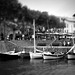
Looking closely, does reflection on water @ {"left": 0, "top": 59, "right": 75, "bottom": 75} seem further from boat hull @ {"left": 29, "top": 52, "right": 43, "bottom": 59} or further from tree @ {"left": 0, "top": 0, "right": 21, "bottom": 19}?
tree @ {"left": 0, "top": 0, "right": 21, "bottom": 19}

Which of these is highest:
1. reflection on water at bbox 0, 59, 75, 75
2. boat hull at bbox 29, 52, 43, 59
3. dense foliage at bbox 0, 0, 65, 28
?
dense foliage at bbox 0, 0, 65, 28

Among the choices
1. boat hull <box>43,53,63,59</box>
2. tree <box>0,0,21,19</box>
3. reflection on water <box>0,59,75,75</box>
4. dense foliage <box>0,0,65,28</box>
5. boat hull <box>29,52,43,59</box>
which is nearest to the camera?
reflection on water <box>0,59,75,75</box>

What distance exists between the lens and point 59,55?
129 feet

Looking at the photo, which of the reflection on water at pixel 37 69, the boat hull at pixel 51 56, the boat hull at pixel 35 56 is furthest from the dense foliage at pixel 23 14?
the reflection on water at pixel 37 69

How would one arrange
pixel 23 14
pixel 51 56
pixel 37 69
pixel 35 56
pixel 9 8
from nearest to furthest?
pixel 37 69 < pixel 51 56 < pixel 35 56 < pixel 9 8 < pixel 23 14

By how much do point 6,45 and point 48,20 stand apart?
19.5m

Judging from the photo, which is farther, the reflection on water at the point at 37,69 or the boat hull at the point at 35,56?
the boat hull at the point at 35,56

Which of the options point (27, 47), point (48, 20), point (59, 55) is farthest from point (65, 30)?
point (59, 55)

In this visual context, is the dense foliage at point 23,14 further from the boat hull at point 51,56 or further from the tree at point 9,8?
the boat hull at point 51,56

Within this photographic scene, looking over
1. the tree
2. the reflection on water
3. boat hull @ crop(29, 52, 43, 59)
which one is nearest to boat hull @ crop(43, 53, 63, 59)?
boat hull @ crop(29, 52, 43, 59)

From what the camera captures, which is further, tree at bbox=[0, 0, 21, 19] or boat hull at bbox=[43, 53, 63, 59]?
tree at bbox=[0, 0, 21, 19]

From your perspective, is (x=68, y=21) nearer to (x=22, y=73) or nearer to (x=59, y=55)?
(x=59, y=55)

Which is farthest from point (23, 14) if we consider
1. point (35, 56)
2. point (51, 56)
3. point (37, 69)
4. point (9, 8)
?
point (37, 69)

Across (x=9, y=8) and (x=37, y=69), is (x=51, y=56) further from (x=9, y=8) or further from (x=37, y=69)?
(x=9, y=8)
